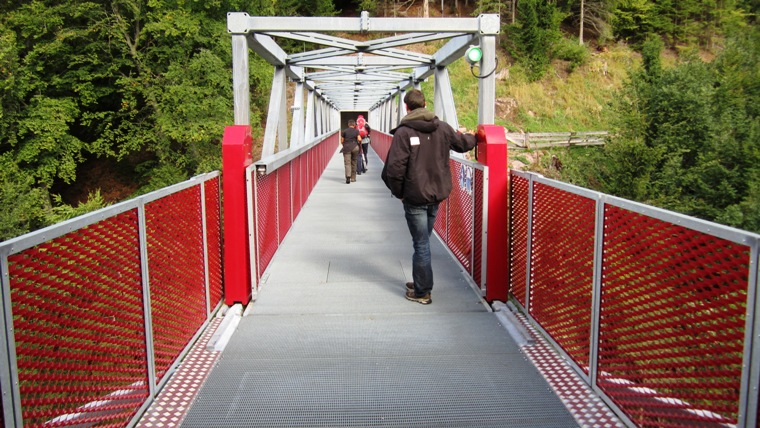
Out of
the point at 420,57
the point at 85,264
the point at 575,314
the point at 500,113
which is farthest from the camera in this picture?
the point at 500,113

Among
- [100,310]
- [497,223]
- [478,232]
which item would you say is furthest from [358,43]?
[100,310]

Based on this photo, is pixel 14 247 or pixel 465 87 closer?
pixel 14 247

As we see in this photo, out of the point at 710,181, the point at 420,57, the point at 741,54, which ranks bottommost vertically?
the point at 710,181

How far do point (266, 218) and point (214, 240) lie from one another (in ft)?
4.94

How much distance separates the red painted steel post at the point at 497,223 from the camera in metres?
5.73

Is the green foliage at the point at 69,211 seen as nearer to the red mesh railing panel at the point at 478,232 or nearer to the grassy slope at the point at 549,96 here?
the red mesh railing panel at the point at 478,232

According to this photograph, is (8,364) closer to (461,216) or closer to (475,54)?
(475,54)

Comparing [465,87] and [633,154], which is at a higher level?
[465,87]

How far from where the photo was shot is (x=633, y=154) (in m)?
25.3

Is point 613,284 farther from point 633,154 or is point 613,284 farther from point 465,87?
point 465,87

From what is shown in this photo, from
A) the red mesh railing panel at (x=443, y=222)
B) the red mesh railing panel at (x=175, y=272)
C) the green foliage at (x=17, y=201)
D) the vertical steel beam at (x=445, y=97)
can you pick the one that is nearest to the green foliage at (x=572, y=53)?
the green foliage at (x=17, y=201)

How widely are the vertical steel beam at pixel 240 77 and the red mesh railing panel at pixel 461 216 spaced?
2.38 metres

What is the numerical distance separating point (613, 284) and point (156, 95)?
90.0ft

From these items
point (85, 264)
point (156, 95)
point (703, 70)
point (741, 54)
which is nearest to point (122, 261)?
point (85, 264)
